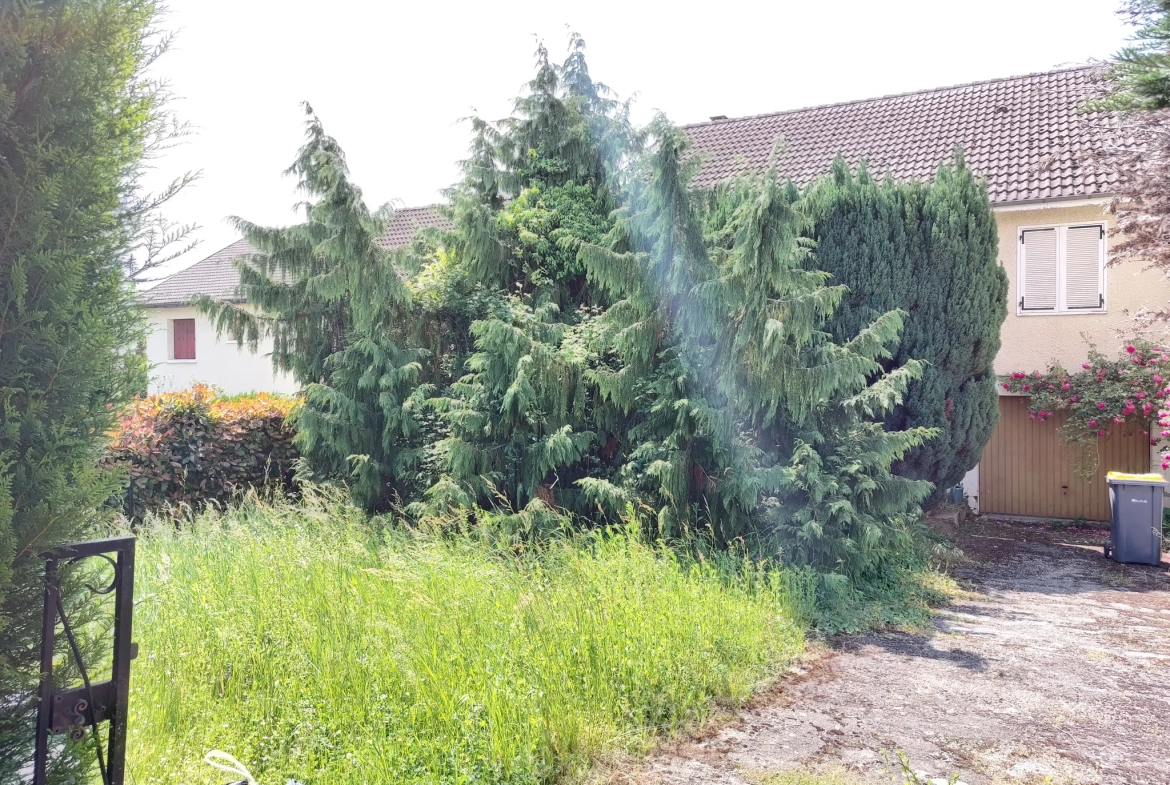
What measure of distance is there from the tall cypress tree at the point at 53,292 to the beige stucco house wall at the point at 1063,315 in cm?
1249

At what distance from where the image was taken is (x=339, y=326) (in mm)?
9625

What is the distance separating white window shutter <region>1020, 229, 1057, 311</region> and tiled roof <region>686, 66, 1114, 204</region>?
847 mm

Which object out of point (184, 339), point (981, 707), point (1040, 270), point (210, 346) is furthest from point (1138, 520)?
point (184, 339)

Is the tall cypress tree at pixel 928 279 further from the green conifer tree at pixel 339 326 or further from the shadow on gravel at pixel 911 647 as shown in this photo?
the green conifer tree at pixel 339 326

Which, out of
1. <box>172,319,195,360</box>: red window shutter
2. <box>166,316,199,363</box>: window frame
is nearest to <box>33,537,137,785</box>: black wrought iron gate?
<box>166,316,199,363</box>: window frame

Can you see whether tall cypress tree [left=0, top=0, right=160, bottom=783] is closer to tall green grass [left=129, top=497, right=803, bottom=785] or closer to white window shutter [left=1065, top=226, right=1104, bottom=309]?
tall green grass [left=129, top=497, right=803, bottom=785]

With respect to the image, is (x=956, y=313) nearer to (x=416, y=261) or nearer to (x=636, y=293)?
(x=636, y=293)

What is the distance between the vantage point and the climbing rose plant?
11625 millimetres

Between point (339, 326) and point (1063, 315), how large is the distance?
36.3 feet

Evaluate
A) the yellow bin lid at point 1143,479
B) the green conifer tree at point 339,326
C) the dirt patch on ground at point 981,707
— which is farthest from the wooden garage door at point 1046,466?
the green conifer tree at point 339,326

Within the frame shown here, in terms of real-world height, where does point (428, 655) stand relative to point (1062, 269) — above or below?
below

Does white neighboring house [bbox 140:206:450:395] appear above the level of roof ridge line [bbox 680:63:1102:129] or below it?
below

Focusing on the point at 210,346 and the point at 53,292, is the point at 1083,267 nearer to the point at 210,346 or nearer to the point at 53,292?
the point at 53,292

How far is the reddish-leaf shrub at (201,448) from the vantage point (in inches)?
339
